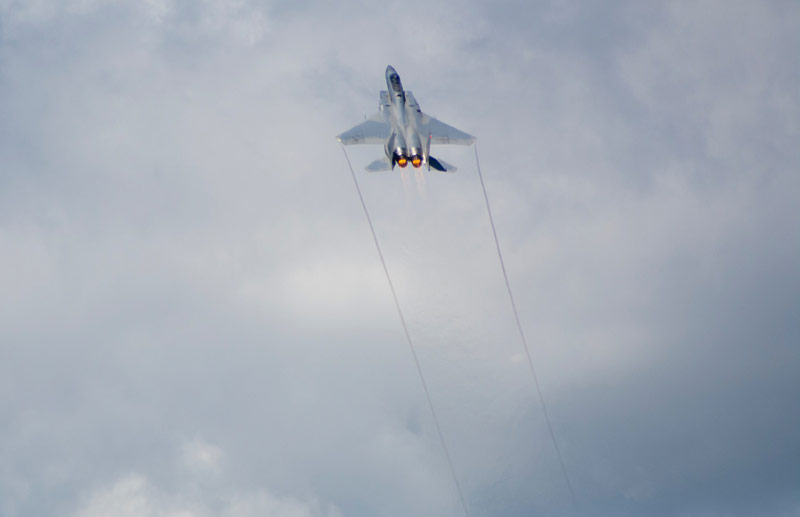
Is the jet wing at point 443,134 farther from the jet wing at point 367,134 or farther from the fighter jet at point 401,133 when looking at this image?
the jet wing at point 367,134

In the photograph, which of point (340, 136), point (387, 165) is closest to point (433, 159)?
point (387, 165)

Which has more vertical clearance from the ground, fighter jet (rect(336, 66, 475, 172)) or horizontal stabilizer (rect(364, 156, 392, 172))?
fighter jet (rect(336, 66, 475, 172))

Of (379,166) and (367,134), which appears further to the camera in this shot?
(367,134)

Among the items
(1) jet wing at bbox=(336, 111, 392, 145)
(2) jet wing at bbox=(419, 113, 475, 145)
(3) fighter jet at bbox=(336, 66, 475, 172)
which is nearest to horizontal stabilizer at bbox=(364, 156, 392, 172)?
(3) fighter jet at bbox=(336, 66, 475, 172)

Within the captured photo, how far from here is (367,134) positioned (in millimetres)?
66312

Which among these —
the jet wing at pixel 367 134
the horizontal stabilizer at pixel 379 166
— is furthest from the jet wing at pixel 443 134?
the horizontal stabilizer at pixel 379 166

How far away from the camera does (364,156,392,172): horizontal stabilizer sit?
212 feet

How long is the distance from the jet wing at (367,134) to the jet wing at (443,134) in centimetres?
526

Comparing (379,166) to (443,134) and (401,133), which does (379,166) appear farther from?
(443,134)

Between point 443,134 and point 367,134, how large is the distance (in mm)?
10012

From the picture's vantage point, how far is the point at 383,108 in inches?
2763

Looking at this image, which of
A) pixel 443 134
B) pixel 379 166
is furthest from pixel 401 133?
pixel 443 134

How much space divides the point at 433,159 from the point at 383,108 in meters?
10.1

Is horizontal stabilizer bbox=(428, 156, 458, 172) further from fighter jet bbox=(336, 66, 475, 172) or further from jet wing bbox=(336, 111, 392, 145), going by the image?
jet wing bbox=(336, 111, 392, 145)
